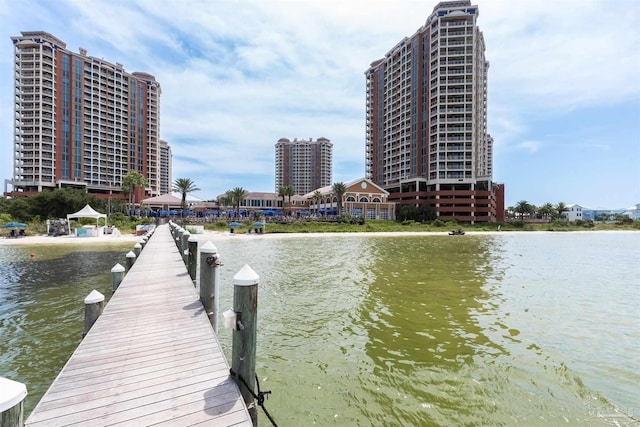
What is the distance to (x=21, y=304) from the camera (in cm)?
1262

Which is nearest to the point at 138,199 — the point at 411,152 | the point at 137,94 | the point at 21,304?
the point at 137,94

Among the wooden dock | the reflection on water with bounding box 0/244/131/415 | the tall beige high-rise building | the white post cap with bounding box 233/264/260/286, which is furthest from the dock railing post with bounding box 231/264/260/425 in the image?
the tall beige high-rise building

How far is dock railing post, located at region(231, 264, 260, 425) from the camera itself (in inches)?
184

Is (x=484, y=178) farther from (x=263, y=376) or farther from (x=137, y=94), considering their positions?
(x=137, y=94)

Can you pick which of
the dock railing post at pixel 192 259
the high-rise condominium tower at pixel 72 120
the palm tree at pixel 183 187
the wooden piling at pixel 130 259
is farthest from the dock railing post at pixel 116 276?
the high-rise condominium tower at pixel 72 120

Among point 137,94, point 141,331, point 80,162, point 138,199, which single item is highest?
point 137,94

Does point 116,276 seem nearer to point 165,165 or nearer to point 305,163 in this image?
point 305,163

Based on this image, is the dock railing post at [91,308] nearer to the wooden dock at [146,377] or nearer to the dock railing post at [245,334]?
the wooden dock at [146,377]

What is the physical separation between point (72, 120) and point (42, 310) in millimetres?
104049

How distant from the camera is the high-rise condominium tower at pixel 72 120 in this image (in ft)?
278

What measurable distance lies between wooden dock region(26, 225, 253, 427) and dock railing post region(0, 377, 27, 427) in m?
1.55

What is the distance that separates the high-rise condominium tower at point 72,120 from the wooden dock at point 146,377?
10395 cm

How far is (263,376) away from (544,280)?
18.3 metres

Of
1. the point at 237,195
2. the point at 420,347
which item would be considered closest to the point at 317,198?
the point at 237,195
